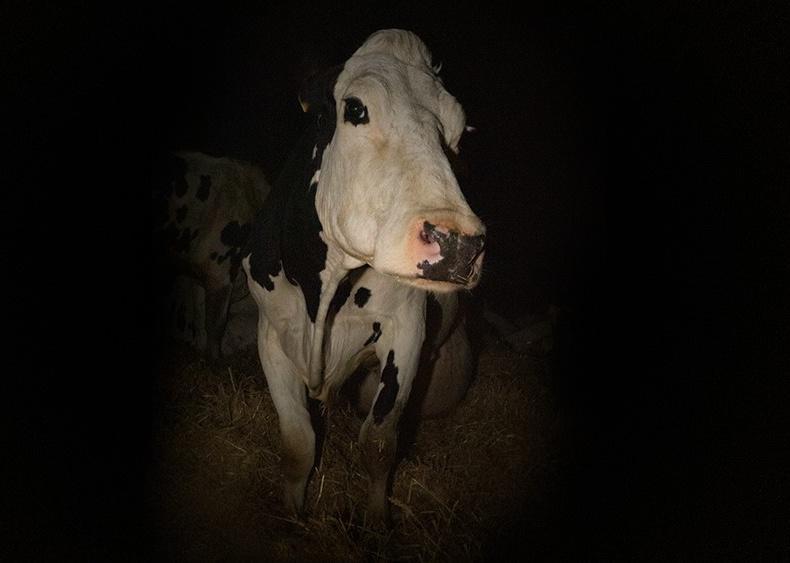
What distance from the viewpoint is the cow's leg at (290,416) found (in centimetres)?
253

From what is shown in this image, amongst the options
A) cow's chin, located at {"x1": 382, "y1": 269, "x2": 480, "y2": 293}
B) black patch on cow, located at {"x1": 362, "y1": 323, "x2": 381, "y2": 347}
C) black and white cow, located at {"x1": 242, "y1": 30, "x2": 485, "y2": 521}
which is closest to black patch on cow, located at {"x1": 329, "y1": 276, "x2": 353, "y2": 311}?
black and white cow, located at {"x1": 242, "y1": 30, "x2": 485, "y2": 521}

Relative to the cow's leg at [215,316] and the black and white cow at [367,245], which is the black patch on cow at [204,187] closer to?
the cow's leg at [215,316]

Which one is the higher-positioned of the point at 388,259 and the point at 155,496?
the point at 388,259

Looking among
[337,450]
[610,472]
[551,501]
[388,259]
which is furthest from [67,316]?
[610,472]

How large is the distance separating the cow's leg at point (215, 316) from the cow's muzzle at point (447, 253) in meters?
3.80

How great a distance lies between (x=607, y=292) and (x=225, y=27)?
17.9 feet

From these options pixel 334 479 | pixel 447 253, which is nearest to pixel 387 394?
pixel 334 479

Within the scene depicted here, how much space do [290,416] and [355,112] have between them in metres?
1.55

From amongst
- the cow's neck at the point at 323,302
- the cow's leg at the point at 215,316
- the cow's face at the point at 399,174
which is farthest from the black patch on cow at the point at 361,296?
the cow's leg at the point at 215,316

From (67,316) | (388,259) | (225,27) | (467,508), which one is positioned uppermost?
(225,27)

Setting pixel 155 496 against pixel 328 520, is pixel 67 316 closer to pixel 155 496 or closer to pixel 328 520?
pixel 155 496

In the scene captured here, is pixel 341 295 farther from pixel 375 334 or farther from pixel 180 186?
pixel 180 186

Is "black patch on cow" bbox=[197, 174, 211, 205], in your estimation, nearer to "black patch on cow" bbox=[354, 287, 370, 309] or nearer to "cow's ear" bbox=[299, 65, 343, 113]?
"cow's ear" bbox=[299, 65, 343, 113]

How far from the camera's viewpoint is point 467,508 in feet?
9.16
